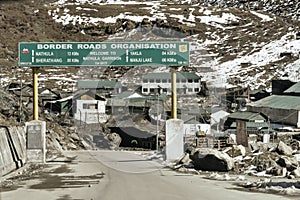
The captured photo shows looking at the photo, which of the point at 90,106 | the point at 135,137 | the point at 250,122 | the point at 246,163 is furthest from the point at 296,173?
the point at 90,106

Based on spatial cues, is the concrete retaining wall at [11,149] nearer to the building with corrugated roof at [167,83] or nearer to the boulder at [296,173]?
the boulder at [296,173]

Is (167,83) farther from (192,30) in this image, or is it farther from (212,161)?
(192,30)

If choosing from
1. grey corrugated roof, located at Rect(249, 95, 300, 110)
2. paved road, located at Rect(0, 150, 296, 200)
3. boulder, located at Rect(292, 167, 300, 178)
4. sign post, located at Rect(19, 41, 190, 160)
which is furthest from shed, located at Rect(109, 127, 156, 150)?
boulder, located at Rect(292, 167, 300, 178)

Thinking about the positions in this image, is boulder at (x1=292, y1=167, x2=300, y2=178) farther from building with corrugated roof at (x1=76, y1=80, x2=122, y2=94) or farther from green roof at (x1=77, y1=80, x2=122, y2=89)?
green roof at (x1=77, y1=80, x2=122, y2=89)

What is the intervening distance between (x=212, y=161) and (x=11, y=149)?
6.93m

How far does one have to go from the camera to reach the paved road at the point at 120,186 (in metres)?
12.0

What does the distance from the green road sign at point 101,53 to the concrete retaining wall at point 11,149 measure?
105 inches

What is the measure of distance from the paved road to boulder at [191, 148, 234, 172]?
102 centimetres

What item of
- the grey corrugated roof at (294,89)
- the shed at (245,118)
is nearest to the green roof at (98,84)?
the shed at (245,118)

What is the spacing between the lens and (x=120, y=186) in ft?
44.5

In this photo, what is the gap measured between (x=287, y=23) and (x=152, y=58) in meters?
123

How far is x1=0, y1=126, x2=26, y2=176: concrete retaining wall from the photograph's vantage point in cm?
1670

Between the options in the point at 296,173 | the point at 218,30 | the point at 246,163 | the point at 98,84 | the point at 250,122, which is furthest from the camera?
the point at 218,30

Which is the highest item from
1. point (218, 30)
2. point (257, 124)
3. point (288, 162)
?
point (218, 30)
